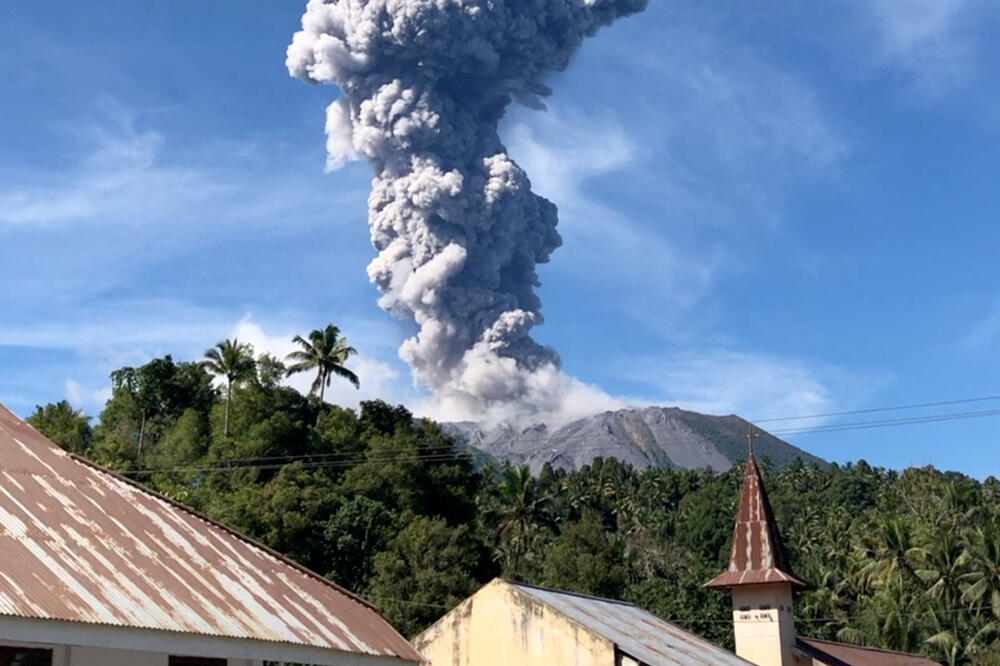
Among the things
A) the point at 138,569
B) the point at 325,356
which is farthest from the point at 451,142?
the point at 138,569

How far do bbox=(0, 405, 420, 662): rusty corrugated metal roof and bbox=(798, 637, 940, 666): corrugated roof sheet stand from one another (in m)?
23.5

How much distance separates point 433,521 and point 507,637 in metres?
31.6

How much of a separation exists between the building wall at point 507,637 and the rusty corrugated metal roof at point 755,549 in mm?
13293

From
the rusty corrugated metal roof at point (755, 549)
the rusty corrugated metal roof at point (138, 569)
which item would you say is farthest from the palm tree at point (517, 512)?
the rusty corrugated metal roof at point (138, 569)

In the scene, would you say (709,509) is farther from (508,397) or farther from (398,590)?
(508,397)

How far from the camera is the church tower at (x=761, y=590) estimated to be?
39.4 metres

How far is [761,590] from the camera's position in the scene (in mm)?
40281

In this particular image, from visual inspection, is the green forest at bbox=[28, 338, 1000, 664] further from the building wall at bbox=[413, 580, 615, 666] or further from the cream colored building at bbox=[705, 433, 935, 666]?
the building wall at bbox=[413, 580, 615, 666]

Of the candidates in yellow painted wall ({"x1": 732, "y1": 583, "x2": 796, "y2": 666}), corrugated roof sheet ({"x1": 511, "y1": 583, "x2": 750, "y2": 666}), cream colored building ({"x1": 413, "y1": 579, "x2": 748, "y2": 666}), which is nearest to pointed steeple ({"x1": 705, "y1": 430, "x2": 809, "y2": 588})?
yellow painted wall ({"x1": 732, "y1": 583, "x2": 796, "y2": 666})

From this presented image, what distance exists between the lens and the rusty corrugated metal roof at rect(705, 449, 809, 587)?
4028 cm

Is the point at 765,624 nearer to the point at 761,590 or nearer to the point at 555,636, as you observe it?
the point at 761,590

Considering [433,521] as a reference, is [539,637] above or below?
below

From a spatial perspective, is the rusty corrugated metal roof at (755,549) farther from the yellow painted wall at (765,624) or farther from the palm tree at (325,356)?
the palm tree at (325,356)

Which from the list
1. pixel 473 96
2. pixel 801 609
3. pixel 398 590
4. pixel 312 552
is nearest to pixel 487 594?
pixel 398 590
